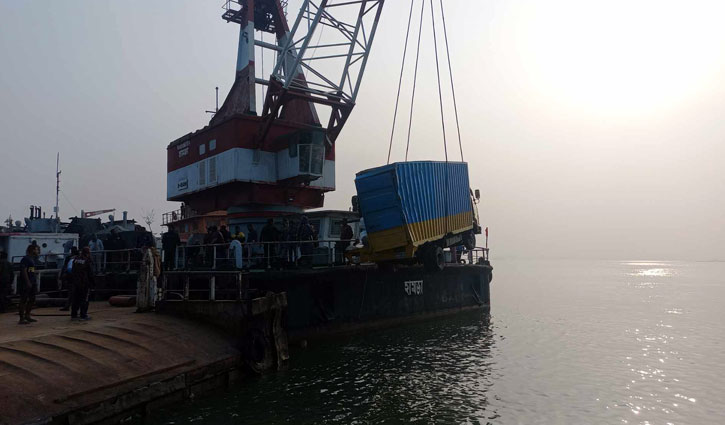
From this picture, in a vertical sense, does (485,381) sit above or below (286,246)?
below

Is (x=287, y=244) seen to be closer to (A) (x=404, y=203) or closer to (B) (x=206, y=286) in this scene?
(B) (x=206, y=286)

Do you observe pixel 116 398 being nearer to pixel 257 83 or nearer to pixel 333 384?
pixel 333 384

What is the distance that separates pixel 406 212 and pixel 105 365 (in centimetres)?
1177

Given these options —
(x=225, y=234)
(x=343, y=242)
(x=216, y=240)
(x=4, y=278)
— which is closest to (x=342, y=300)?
(x=343, y=242)

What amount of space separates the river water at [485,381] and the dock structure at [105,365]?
585 mm

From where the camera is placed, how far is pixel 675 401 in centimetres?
1366

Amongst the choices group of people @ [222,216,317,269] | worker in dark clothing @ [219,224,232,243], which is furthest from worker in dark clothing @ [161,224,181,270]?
group of people @ [222,216,317,269]

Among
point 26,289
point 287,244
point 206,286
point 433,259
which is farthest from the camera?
point 433,259

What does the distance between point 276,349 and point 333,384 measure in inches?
84.8

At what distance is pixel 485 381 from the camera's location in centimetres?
1540

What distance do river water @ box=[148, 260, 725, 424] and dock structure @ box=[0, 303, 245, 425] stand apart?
0.59 metres

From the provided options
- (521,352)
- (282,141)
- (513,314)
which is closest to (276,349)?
(521,352)

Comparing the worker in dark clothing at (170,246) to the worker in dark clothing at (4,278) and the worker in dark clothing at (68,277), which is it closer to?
the worker in dark clothing at (68,277)

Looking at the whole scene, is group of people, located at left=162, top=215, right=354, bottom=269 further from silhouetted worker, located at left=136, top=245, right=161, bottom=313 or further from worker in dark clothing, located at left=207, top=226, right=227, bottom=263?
silhouetted worker, located at left=136, top=245, right=161, bottom=313
